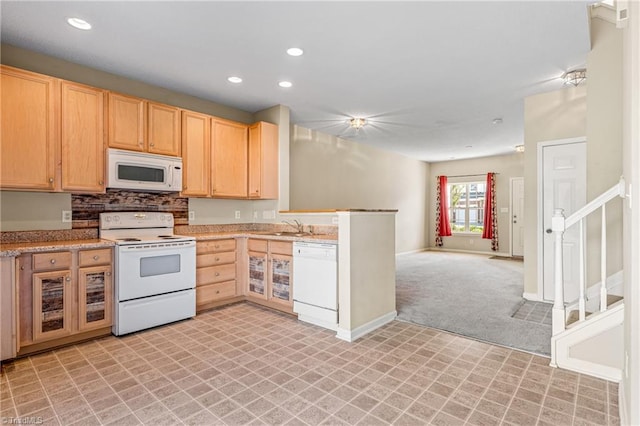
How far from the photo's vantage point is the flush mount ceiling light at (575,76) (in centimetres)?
361

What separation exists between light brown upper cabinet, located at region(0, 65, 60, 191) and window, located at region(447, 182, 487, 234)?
920 cm

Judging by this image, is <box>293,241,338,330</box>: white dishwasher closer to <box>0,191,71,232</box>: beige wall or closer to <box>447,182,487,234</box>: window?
<box>0,191,71,232</box>: beige wall

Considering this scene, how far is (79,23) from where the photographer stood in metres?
2.68

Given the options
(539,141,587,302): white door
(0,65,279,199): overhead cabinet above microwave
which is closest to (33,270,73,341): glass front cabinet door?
(0,65,279,199): overhead cabinet above microwave

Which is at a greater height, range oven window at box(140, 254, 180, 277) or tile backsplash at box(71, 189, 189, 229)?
tile backsplash at box(71, 189, 189, 229)

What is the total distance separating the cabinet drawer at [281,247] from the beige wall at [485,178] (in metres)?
7.06

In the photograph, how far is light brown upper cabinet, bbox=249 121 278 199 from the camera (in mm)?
4582

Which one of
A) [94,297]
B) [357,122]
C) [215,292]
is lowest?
[215,292]

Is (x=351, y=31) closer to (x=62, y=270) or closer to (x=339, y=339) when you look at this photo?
(x=339, y=339)

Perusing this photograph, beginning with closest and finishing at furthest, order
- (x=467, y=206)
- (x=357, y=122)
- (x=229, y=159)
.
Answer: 1. (x=229, y=159)
2. (x=357, y=122)
3. (x=467, y=206)

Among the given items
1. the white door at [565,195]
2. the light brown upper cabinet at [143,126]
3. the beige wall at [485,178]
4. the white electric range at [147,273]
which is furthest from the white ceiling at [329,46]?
the beige wall at [485,178]

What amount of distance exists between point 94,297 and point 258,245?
1731mm

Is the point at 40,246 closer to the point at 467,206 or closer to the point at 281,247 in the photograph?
the point at 281,247

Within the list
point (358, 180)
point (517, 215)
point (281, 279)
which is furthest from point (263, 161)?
point (517, 215)
